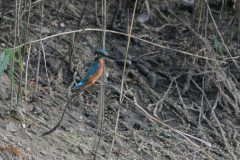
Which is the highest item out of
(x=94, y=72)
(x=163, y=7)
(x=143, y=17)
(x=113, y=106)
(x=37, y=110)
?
(x=163, y=7)

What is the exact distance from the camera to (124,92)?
4086mm

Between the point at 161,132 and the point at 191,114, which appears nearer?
the point at 161,132

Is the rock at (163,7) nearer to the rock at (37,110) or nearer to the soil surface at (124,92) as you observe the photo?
the soil surface at (124,92)

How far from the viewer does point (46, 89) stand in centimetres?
364

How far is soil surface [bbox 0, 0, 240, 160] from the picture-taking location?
2.86m

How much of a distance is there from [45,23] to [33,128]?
227 cm

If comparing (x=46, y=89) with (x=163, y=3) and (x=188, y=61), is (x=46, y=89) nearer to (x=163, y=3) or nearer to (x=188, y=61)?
(x=188, y=61)

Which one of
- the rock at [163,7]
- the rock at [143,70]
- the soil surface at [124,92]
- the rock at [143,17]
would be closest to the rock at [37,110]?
the soil surface at [124,92]

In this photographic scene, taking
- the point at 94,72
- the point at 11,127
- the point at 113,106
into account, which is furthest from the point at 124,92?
the point at 11,127

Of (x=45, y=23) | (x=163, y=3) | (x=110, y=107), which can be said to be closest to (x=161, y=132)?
(x=110, y=107)

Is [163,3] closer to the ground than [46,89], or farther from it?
farther from it

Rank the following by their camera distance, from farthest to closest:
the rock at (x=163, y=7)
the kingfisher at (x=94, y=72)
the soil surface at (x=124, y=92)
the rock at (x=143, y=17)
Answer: the rock at (x=163, y=7), the rock at (x=143, y=17), the kingfisher at (x=94, y=72), the soil surface at (x=124, y=92)

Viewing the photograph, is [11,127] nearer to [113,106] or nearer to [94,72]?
[94,72]

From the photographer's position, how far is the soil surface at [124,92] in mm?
2857
